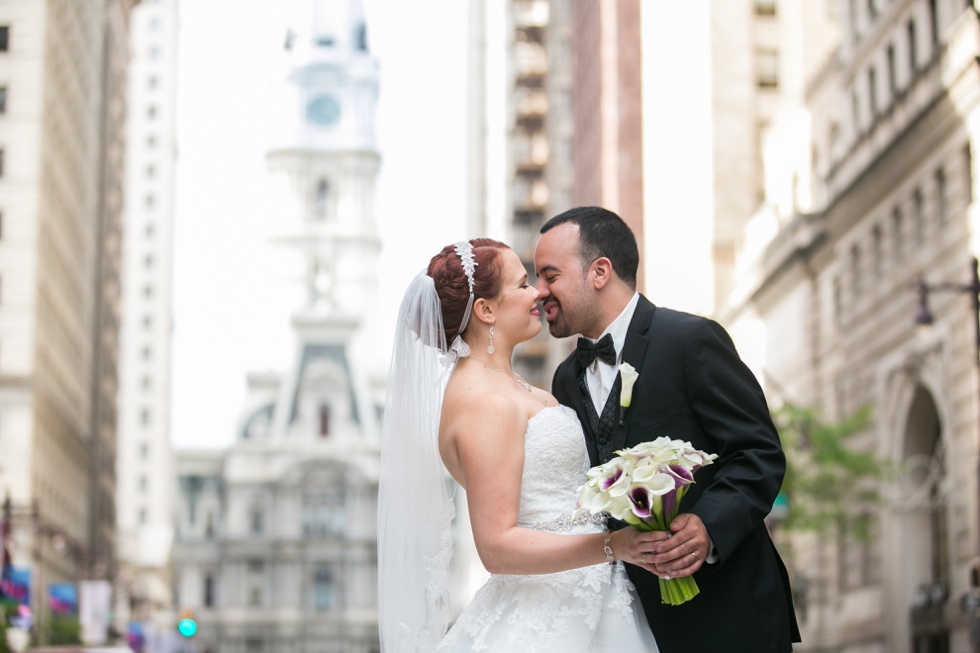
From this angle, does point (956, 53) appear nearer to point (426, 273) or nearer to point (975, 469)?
point (975, 469)

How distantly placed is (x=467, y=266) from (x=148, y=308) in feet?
485

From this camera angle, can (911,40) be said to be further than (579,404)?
Yes

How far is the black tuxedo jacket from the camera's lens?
6988 millimetres

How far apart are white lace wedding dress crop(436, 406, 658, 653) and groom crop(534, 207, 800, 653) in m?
0.11

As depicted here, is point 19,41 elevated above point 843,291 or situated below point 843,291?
above

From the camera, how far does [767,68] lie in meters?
74.8

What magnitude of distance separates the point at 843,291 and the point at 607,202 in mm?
22893

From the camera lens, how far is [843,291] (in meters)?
52.1

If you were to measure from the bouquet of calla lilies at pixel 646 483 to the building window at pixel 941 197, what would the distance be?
35458 millimetres

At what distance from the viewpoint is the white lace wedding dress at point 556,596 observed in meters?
7.39

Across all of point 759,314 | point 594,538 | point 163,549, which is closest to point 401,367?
point 594,538

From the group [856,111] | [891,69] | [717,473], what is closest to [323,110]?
[856,111]

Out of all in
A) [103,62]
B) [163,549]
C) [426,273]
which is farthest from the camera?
[163,549]

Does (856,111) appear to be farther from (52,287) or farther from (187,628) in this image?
(187,628)
